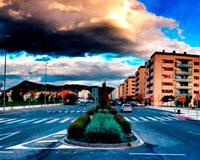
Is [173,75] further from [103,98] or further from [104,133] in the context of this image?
[104,133]

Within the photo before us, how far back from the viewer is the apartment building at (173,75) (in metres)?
87.8

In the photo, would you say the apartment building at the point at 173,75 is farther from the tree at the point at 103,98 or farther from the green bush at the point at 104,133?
the green bush at the point at 104,133

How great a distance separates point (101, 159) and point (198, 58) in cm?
9294

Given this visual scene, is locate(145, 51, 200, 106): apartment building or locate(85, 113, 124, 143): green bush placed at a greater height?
locate(145, 51, 200, 106): apartment building

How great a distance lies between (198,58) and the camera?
304ft

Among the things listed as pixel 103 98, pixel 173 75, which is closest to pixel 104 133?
pixel 103 98

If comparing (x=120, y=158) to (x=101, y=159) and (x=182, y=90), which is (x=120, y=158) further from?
(x=182, y=90)

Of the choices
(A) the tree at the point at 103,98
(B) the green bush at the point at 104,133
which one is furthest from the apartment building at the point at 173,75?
(B) the green bush at the point at 104,133

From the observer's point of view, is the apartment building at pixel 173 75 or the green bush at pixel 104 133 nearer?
the green bush at pixel 104 133

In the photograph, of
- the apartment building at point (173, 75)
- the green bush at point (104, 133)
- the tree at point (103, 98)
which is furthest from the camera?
the apartment building at point (173, 75)

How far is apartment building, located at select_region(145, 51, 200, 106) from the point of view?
8775 centimetres

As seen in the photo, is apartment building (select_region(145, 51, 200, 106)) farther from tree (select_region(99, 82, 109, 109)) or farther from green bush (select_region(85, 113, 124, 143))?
green bush (select_region(85, 113, 124, 143))

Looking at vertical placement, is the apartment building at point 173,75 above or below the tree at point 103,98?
above

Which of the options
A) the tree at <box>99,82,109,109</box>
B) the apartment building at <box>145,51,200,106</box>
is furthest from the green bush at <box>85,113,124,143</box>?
the apartment building at <box>145,51,200,106</box>
